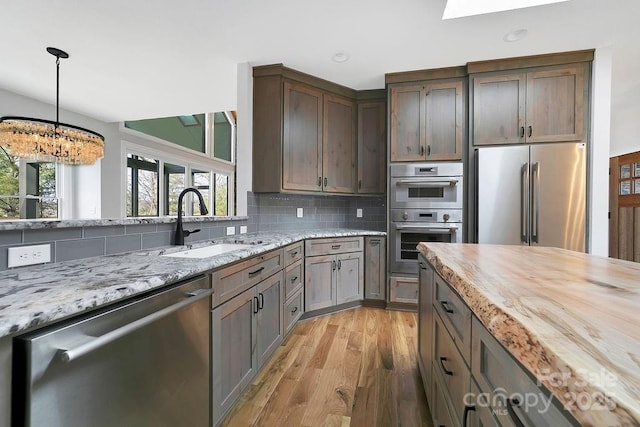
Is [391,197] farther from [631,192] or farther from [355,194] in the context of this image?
[631,192]

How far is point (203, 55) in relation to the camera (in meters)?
2.88

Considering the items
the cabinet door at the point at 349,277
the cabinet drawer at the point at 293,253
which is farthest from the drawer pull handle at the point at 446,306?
the cabinet door at the point at 349,277

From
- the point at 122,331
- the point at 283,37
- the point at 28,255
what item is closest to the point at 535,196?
the point at 283,37

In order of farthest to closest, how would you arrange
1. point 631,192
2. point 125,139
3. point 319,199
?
point 125,139 → point 631,192 → point 319,199

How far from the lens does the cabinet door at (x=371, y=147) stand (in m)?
3.46

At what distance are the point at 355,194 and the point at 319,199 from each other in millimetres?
534

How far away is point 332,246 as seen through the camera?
2.97 metres

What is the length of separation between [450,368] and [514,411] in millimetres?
551

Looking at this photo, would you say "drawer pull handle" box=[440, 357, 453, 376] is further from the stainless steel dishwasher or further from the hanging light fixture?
the hanging light fixture

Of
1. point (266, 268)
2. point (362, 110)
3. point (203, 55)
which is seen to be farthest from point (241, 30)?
point (266, 268)

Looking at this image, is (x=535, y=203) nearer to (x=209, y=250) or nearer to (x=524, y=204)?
(x=524, y=204)

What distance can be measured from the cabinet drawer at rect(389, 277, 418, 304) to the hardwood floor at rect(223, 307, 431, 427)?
0.45m

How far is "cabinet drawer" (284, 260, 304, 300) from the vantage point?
2.31 metres

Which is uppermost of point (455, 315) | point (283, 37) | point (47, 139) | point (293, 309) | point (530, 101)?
point (283, 37)
